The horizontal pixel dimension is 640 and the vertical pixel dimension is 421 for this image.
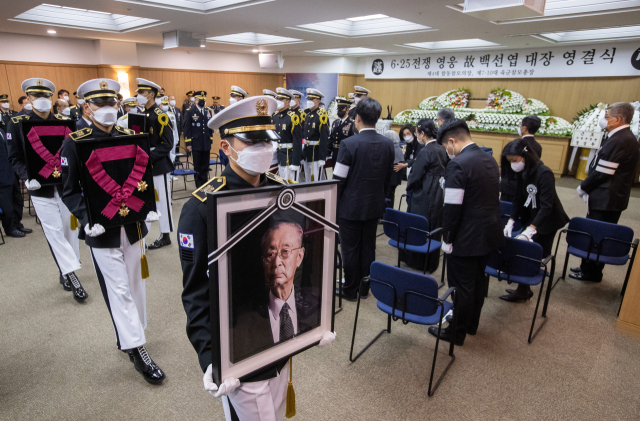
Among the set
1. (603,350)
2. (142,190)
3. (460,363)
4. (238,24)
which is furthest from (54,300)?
(238,24)

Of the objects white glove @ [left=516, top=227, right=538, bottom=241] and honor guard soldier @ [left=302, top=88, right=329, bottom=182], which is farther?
honor guard soldier @ [left=302, top=88, right=329, bottom=182]

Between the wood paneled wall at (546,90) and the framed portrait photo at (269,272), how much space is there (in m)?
11.5

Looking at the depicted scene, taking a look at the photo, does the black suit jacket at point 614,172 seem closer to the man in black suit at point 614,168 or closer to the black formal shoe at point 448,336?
the man in black suit at point 614,168

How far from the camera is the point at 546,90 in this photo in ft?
34.9

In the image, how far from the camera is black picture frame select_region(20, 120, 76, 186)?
315cm

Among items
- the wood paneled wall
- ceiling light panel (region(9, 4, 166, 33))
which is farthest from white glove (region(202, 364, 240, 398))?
the wood paneled wall

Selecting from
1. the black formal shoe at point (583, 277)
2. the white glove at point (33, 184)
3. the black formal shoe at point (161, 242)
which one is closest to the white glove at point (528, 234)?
the black formal shoe at point (583, 277)

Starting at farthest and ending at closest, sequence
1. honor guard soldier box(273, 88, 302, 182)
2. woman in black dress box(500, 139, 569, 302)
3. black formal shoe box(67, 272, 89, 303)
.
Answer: honor guard soldier box(273, 88, 302, 182) < black formal shoe box(67, 272, 89, 303) < woman in black dress box(500, 139, 569, 302)

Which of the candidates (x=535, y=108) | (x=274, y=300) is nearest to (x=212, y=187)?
(x=274, y=300)

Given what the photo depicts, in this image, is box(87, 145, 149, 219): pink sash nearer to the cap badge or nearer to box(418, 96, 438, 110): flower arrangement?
the cap badge

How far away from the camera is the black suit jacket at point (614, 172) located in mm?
3664

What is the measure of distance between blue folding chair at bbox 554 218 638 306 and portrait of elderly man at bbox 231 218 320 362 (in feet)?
10.6

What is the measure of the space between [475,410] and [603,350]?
4.66 ft

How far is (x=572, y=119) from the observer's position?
10.4m
